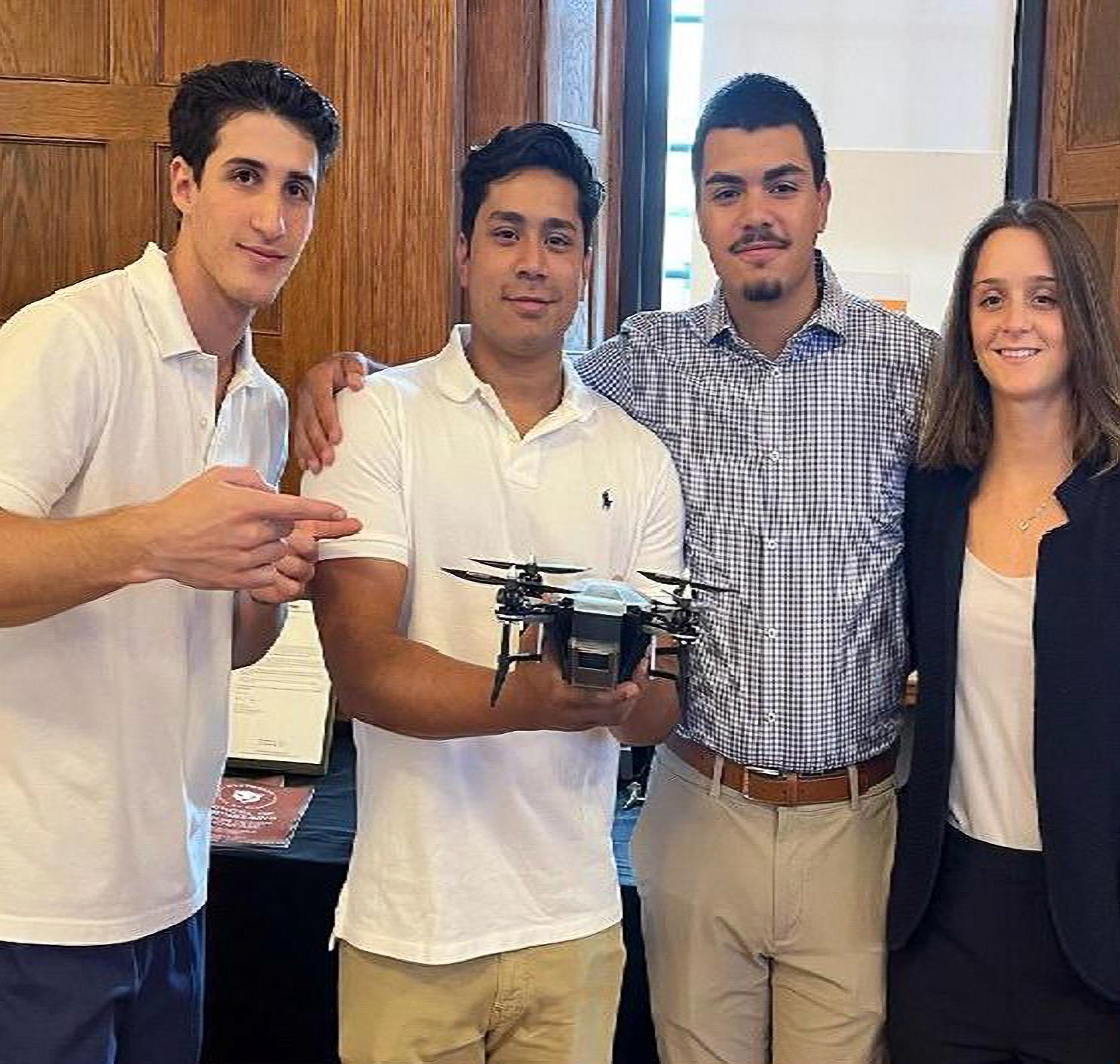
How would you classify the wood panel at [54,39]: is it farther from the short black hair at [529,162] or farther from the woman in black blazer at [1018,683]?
the woman in black blazer at [1018,683]

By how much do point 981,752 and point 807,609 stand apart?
268mm

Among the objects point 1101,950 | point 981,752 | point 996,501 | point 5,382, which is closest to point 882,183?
point 996,501

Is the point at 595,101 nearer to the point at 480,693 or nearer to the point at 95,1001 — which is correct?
the point at 480,693

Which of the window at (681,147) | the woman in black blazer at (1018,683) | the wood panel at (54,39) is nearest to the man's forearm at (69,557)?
the woman in black blazer at (1018,683)

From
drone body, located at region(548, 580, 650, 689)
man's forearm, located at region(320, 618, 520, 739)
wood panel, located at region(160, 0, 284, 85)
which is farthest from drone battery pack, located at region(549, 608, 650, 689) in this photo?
wood panel, located at region(160, 0, 284, 85)

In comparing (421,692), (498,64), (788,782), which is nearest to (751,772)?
(788,782)

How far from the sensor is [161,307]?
148 cm

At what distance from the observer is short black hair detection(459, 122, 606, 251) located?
1.68 m

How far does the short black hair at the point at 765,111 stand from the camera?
1.87m

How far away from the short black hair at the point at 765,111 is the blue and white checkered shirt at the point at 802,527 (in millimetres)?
175

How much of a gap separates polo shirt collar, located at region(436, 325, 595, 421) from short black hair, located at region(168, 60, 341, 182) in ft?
0.96

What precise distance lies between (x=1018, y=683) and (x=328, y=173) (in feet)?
5.02

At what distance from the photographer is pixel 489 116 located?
261 centimetres

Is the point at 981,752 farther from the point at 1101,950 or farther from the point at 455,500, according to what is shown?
the point at 455,500
